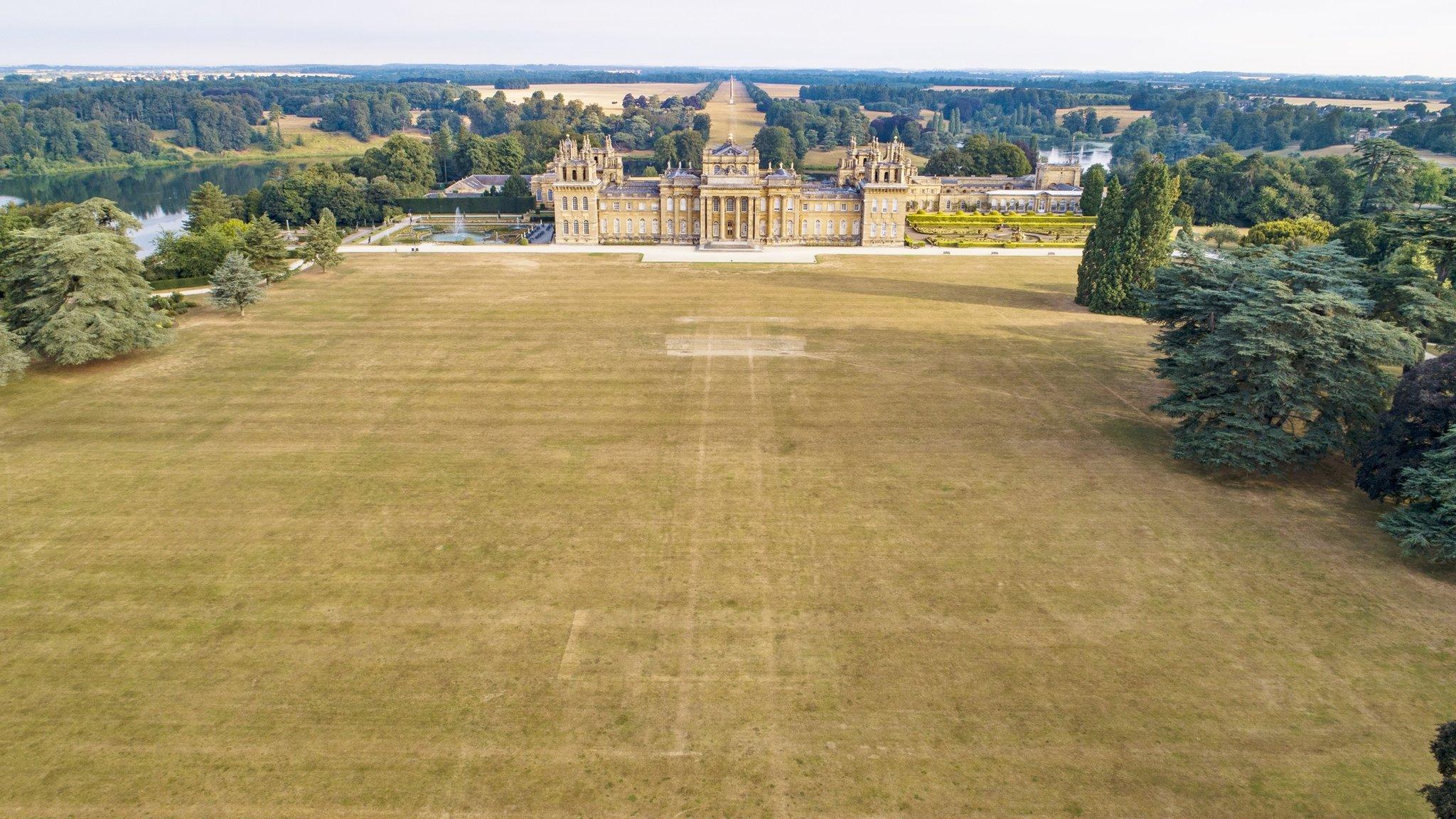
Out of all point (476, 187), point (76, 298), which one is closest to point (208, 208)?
point (476, 187)

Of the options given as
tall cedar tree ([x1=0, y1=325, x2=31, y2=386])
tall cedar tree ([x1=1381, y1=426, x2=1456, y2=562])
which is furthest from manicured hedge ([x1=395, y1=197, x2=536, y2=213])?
tall cedar tree ([x1=1381, y1=426, x2=1456, y2=562])

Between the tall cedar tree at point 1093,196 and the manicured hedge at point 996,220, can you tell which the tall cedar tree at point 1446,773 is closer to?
the manicured hedge at point 996,220

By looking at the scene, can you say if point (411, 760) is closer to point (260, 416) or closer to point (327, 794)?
point (327, 794)

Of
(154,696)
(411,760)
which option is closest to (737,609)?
(411,760)

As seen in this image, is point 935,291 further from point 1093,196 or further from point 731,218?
point 1093,196

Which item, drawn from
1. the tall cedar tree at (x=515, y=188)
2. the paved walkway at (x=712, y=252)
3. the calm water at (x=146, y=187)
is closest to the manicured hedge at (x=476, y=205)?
the tall cedar tree at (x=515, y=188)

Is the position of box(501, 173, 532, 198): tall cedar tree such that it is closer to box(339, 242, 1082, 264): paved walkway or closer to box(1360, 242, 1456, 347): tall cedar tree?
box(339, 242, 1082, 264): paved walkway
